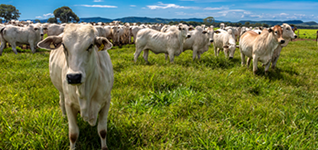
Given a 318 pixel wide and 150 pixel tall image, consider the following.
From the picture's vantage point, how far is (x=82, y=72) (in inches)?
75.1

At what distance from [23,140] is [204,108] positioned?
316 cm

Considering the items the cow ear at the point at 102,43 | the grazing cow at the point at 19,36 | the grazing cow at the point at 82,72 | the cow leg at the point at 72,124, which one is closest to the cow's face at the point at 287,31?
the grazing cow at the point at 82,72

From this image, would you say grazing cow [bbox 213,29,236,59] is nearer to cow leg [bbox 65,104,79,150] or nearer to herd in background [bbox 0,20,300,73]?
herd in background [bbox 0,20,300,73]

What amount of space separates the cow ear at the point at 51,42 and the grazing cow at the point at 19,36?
10288 mm

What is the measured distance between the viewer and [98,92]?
244cm

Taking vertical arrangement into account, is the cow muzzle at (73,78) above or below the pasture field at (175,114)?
above

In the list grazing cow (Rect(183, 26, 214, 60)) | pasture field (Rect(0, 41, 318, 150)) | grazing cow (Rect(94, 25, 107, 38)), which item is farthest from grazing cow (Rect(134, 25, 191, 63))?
grazing cow (Rect(94, 25, 107, 38))

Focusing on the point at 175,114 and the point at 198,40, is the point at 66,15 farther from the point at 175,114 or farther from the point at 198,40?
the point at 175,114

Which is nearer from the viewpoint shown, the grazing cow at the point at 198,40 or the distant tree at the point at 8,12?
the grazing cow at the point at 198,40

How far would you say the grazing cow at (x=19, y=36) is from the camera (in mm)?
10227

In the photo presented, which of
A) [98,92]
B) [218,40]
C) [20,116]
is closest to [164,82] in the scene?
[98,92]

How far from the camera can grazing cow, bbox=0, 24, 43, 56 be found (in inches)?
403

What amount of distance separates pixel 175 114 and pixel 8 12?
7918 centimetres

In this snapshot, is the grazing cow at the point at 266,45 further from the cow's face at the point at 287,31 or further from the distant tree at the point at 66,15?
the distant tree at the point at 66,15
